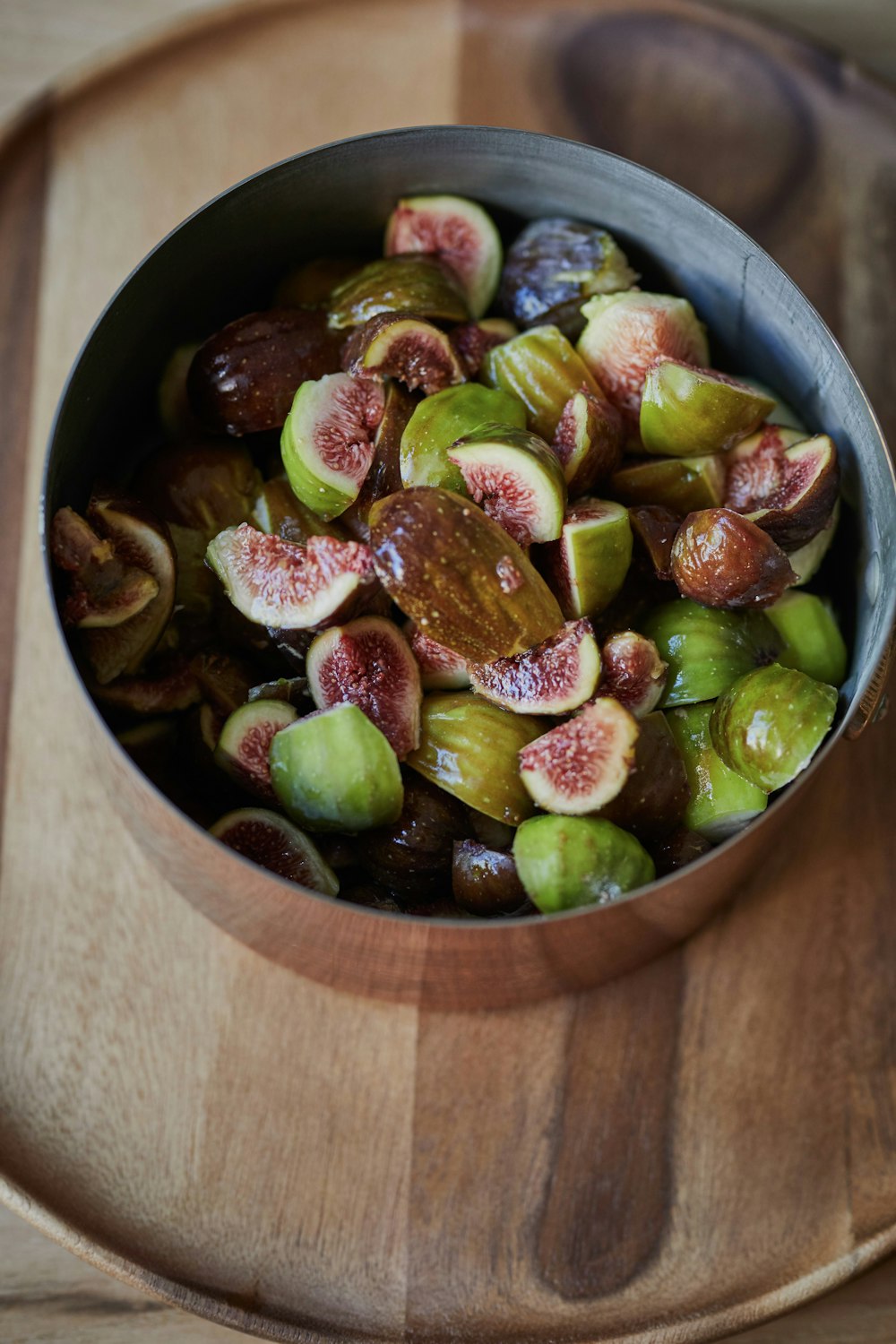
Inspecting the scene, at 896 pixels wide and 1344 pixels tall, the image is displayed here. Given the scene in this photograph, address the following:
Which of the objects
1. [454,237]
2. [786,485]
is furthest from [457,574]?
[454,237]

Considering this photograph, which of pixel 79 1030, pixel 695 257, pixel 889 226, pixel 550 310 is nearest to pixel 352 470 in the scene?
pixel 550 310

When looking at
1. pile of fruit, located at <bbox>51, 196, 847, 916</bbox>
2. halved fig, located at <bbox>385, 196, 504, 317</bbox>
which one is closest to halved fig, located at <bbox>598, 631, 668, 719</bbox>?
pile of fruit, located at <bbox>51, 196, 847, 916</bbox>

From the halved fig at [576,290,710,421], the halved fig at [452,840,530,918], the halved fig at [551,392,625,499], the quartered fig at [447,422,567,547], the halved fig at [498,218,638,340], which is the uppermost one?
the halved fig at [498,218,638,340]

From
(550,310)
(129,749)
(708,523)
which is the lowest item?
(129,749)

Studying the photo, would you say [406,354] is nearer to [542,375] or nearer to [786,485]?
[542,375]

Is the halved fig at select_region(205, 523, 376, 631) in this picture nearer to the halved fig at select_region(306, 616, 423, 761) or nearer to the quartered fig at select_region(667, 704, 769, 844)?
the halved fig at select_region(306, 616, 423, 761)

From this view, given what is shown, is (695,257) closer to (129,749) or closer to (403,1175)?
(129,749)
